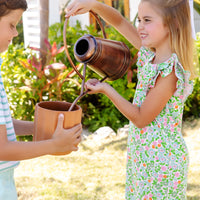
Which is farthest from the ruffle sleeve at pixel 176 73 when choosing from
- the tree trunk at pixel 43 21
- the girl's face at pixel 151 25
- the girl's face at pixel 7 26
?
the tree trunk at pixel 43 21

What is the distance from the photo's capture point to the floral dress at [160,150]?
5.35 ft

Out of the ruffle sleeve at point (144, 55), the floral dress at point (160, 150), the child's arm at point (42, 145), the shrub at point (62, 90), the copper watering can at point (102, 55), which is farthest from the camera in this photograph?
the shrub at point (62, 90)

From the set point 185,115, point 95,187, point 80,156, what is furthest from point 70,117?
point 185,115

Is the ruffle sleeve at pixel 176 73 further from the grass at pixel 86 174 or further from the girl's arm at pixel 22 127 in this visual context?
the grass at pixel 86 174

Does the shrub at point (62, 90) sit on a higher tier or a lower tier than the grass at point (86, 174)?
higher

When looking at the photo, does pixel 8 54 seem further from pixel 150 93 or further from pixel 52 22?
pixel 150 93

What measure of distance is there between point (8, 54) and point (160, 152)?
2922 millimetres

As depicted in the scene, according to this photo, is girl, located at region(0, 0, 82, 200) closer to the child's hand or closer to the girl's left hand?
the child's hand

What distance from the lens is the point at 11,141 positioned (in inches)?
48.3

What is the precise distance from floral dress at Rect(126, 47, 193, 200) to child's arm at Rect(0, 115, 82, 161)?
440 mm

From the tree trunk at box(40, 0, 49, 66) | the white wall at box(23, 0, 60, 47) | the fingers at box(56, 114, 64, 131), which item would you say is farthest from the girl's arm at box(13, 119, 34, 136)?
the white wall at box(23, 0, 60, 47)

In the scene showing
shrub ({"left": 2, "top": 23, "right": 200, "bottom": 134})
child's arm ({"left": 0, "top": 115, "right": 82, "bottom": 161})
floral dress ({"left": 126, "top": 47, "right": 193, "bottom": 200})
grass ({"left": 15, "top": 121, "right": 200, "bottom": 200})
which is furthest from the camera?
shrub ({"left": 2, "top": 23, "right": 200, "bottom": 134})

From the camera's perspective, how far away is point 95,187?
299 centimetres

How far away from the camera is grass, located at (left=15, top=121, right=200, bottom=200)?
113 inches
